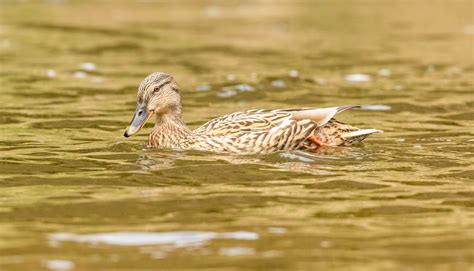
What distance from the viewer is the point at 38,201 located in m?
9.18

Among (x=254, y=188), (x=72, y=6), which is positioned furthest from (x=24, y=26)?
(x=254, y=188)

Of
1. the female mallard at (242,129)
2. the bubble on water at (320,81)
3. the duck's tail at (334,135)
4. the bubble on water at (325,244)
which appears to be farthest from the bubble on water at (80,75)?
the bubble on water at (325,244)

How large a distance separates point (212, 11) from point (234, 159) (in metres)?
18.5

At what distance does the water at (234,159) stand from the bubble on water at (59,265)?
0.08 ft

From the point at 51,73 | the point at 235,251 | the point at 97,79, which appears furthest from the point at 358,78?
the point at 235,251

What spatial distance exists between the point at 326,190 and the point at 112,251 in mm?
2677

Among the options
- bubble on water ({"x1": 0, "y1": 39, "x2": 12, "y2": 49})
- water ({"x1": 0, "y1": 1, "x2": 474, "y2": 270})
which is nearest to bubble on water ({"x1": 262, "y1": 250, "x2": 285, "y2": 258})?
water ({"x1": 0, "y1": 1, "x2": 474, "y2": 270})

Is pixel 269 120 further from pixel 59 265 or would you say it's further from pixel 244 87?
pixel 244 87

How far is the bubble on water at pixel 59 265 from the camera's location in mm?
7124

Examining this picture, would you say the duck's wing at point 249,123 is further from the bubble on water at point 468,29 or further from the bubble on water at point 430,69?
the bubble on water at point 468,29

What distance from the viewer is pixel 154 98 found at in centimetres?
1195

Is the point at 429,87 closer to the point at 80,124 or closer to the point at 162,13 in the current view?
the point at 80,124

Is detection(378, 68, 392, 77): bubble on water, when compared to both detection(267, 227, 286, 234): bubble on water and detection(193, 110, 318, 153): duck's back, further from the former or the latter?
detection(267, 227, 286, 234): bubble on water

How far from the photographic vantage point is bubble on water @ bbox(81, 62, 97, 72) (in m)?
18.9
